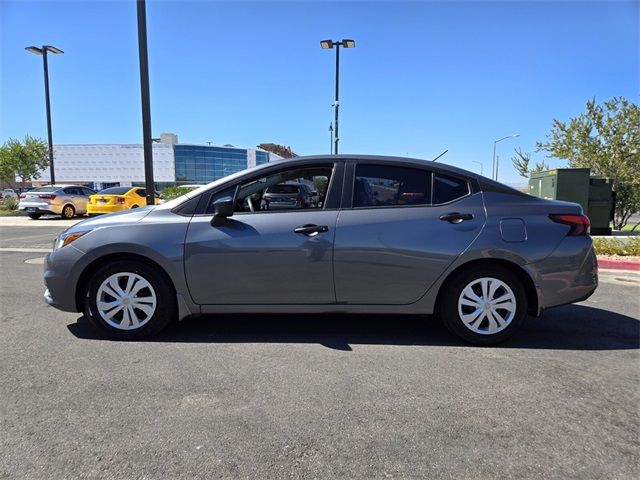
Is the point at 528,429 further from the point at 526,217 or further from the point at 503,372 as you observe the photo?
the point at 526,217

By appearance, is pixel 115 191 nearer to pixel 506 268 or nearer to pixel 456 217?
pixel 456 217

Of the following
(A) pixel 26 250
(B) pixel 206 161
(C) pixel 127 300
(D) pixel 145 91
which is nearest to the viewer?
(C) pixel 127 300

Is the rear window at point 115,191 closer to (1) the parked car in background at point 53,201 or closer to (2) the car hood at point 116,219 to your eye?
(1) the parked car in background at point 53,201

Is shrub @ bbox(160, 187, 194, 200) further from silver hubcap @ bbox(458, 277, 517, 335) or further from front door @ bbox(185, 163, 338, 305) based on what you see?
silver hubcap @ bbox(458, 277, 517, 335)

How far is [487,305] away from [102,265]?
133 inches

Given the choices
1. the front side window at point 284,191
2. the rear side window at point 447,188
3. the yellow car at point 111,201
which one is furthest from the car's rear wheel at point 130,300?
the yellow car at point 111,201

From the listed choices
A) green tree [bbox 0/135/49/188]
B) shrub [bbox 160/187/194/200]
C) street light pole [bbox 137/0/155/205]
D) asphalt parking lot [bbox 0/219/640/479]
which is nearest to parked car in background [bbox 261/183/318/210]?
asphalt parking lot [bbox 0/219/640/479]

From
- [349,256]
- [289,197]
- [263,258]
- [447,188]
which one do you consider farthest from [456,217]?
[263,258]

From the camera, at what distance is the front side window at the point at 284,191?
4043mm

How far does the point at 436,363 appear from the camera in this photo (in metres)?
3.56

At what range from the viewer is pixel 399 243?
382 centimetres

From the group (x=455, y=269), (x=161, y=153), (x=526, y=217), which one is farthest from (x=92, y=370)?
(x=161, y=153)

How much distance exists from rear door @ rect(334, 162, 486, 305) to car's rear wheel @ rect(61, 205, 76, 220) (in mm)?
19306

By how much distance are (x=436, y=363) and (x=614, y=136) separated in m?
14.7
